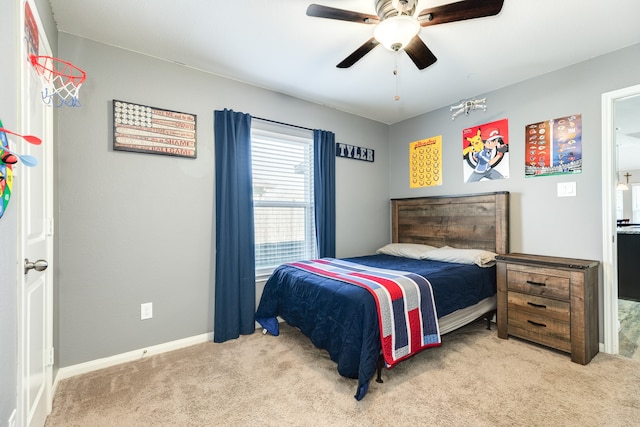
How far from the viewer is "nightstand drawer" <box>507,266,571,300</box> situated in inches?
87.2

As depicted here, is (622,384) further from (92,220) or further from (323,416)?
(92,220)

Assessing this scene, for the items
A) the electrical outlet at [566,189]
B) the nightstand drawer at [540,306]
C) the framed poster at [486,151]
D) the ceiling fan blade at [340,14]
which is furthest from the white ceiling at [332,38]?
the nightstand drawer at [540,306]

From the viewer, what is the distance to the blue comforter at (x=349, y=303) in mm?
1743

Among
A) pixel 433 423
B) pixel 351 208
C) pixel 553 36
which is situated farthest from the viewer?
pixel 351 208

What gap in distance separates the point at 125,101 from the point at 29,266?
1533 millimetres

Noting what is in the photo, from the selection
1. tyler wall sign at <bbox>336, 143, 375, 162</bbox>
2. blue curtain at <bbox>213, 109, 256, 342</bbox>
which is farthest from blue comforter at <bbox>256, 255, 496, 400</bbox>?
tyler wall sign at <bbox>336, 143, 375, 162</bbox>

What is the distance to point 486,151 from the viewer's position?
10.0 ft

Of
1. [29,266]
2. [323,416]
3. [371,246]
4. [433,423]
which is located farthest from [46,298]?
[371,246]

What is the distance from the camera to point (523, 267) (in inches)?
95.7

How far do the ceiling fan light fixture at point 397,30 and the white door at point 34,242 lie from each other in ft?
5.28

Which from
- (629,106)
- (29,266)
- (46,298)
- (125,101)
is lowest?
(46,298)

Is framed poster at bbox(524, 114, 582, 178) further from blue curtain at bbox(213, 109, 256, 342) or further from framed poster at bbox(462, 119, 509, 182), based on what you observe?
blue curtain at bbox(213, 109, 256, 342)

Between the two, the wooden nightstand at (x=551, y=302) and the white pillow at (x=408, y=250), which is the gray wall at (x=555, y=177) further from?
the white pillow at (x=408, y=250)

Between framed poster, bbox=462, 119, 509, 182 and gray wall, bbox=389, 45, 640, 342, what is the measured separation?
0.05 meters
